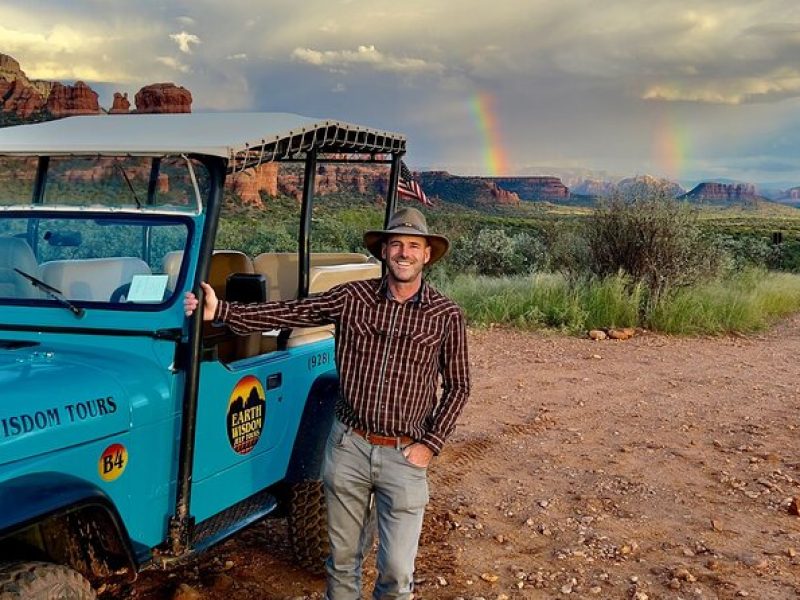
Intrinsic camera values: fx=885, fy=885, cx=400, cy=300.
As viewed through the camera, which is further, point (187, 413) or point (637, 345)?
point (637, 345)

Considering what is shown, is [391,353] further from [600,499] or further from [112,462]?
[600,499]

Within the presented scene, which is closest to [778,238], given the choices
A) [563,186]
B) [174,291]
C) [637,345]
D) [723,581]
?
[637,345]

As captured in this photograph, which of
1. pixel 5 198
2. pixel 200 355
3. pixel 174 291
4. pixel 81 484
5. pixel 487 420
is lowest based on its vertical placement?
pixel 487 420

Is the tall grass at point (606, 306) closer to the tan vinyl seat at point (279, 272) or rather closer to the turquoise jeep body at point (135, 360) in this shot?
the tan vinyl seat at point (279, 272)

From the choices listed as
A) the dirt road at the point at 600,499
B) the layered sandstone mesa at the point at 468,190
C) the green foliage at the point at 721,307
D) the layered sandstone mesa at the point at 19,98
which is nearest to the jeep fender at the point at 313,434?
the dirt road at the point at 600,499

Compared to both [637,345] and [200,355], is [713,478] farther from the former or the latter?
[637,345]

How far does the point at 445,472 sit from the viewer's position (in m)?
6.11

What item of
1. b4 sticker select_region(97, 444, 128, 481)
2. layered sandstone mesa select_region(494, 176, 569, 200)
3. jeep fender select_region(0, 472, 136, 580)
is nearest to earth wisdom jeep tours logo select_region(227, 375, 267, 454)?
b4 sticker select_region(97, 444, 128, 481)

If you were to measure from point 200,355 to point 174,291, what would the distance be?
29 centimetres

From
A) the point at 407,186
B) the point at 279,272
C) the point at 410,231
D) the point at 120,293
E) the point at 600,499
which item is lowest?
the point at 600,499

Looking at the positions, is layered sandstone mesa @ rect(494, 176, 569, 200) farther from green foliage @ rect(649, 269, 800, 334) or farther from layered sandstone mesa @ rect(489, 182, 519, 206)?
green foliage @ rect(649, 269, 800, 334)

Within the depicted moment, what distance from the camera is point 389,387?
3334 millimetres

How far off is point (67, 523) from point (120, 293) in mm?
917

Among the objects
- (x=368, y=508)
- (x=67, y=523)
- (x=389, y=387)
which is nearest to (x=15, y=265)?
(x=67, y=523)
